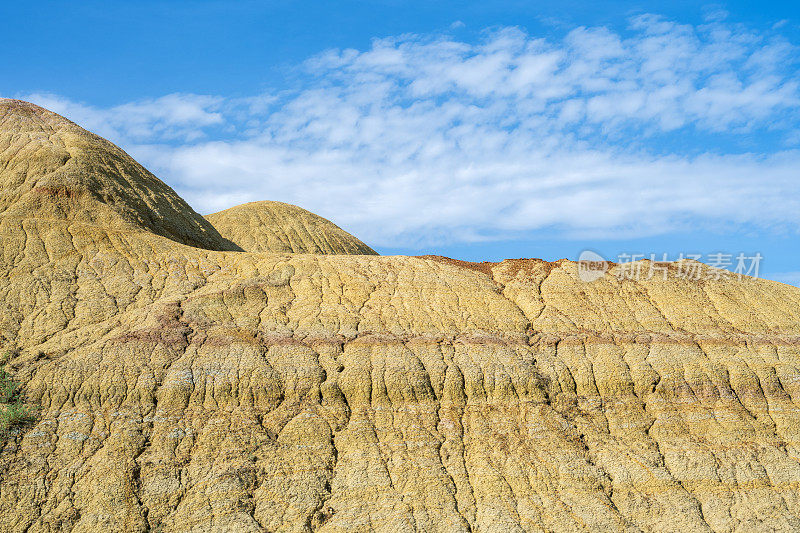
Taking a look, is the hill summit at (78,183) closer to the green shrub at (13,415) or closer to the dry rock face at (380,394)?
the dry rock face at (380,394)

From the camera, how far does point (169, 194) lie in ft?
133

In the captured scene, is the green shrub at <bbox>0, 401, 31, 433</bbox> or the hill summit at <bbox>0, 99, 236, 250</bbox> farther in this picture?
the hill summit at <bbox>0, 99, 236, 250</bbox>

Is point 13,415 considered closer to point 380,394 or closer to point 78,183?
Answer: point 380,394

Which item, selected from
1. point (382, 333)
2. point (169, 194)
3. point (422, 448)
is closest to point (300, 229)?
point (169, 194)

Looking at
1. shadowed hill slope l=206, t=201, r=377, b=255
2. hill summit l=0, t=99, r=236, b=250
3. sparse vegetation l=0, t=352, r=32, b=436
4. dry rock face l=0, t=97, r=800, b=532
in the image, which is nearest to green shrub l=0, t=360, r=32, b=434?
sparse vegetation l=0, t=352, r=32, b=436

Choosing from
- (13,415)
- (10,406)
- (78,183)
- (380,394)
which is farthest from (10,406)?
(78,183)

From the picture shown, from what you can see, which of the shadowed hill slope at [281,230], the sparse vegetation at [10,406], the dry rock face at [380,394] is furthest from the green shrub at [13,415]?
the shadowed hill slope at [281,230]

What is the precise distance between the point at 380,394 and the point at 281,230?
156 feet

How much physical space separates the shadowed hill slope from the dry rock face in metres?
33.6

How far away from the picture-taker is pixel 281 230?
68.2 meters

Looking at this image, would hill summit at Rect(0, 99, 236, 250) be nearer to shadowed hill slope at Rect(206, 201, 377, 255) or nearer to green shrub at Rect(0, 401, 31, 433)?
green shrub at Rect(0, 401, 31, 433)

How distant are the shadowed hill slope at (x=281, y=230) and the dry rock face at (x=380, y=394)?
→ 110 ft

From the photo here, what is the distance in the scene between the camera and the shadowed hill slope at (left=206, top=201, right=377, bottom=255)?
213ft

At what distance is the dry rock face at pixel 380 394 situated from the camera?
64.0ft
